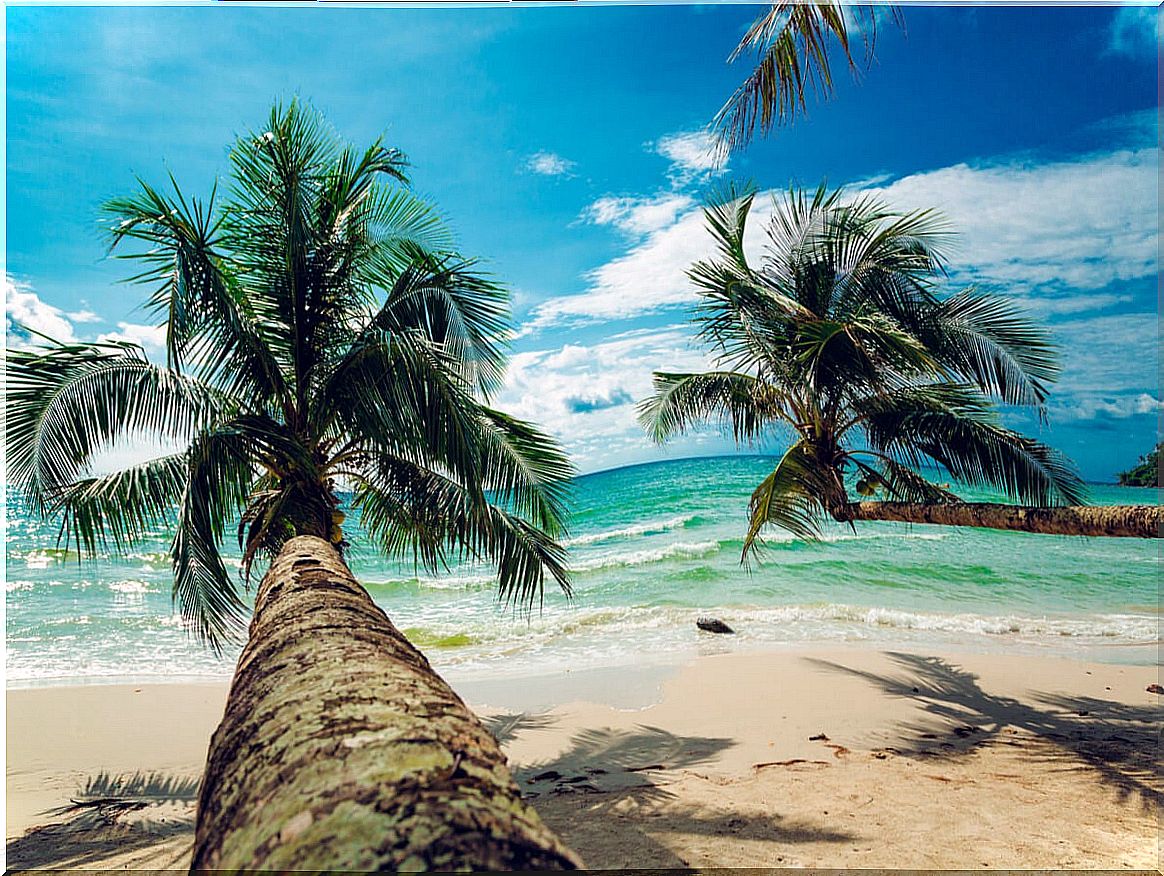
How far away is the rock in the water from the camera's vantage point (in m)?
8.23

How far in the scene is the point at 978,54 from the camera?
239 inches

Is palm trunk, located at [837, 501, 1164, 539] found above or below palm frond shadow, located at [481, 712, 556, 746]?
above

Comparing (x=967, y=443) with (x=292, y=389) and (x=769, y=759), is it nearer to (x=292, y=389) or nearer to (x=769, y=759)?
(x=769, y=759)

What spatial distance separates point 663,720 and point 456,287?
3.33 metres

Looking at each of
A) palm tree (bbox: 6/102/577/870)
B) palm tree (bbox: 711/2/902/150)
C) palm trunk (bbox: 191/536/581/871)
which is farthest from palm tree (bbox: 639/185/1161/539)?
palm trunk (bbox: 191/536/581/871)

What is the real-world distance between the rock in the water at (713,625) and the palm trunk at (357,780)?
299 inches

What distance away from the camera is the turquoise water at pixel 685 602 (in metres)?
7.53

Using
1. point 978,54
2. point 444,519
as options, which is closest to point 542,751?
point 444,519

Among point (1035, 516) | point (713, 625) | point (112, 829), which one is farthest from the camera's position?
point (713, 625)

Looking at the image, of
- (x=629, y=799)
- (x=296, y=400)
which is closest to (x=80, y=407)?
(x=296, y=400)

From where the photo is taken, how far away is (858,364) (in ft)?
13.7

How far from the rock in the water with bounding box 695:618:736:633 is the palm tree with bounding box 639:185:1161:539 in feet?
10.7

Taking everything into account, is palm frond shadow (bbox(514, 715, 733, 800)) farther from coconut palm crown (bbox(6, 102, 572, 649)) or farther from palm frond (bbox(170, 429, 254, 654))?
palm frond (bbox(170, 429, 254, 654))

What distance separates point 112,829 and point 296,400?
213 centimetres
